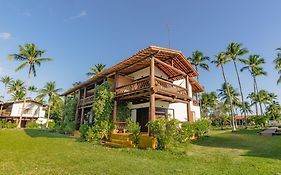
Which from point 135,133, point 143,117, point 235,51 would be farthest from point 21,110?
point 235,51

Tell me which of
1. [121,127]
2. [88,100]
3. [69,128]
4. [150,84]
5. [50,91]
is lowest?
[69,128]

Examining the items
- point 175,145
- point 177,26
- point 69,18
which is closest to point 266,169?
point 175,145

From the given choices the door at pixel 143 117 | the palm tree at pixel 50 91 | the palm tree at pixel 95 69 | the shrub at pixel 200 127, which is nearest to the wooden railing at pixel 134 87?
the door at pixel 143 117

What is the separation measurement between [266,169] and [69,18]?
1991cm

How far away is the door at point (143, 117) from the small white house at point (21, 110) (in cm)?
3579

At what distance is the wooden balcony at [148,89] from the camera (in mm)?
12957

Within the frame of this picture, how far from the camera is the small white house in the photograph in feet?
140

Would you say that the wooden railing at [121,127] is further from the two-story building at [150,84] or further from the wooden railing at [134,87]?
the wooden railing at [134,87]

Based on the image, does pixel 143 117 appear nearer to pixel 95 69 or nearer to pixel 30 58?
pixel 95 69

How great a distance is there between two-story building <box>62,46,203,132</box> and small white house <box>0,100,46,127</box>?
30854mm

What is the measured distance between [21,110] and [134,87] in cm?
4021

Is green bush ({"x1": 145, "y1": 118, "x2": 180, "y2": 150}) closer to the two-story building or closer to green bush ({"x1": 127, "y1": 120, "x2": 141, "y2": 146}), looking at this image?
the two-story building

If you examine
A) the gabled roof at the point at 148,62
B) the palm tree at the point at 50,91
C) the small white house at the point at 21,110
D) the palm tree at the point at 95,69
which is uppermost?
the palm tree at the point at 95,69

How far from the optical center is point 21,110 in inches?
1687
